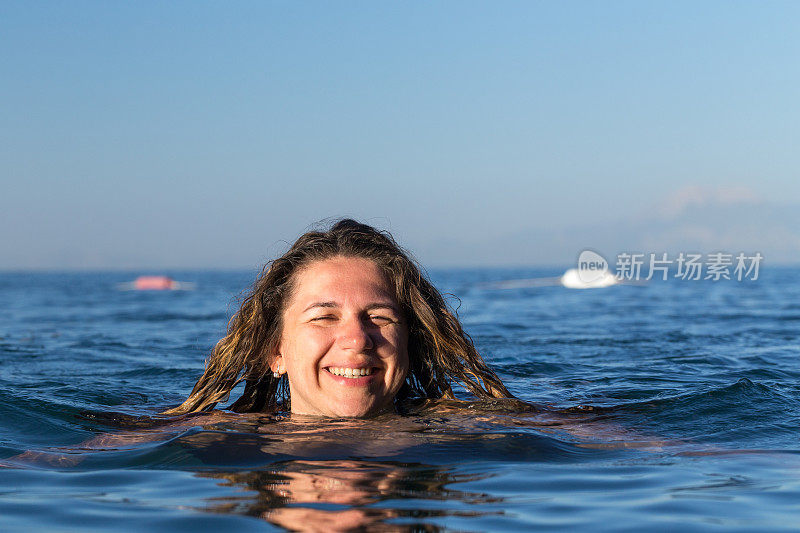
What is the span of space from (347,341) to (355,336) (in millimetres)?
49

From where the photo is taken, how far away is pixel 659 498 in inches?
137

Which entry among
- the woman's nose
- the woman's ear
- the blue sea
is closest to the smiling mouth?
the woman's nose

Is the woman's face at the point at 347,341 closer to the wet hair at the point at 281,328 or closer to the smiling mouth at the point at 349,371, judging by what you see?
the smiling mouth at the point at 349,371

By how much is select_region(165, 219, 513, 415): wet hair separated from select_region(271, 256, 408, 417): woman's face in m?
0.13

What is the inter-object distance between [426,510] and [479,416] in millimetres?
1803

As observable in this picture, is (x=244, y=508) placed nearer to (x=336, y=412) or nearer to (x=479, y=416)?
(x=336, y=412)

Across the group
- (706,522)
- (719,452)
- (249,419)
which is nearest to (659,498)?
(706,522)

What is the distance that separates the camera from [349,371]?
4555 mm

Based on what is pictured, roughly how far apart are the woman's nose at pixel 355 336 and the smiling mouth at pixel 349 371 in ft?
0.44

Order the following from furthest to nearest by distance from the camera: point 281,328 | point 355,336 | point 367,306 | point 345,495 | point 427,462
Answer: point 281,328 → point 367,306 → point 355,336 → point 427,462 → point 345,495

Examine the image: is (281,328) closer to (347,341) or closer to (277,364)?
(277,364)

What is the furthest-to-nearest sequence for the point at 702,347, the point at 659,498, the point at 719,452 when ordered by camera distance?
the point at 702,347 → the point at 719,452 → the point at 659,498

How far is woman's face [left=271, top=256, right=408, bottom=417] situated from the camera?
Answer: 4.56 metres

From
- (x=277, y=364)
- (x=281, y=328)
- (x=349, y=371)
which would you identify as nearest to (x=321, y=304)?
(x=349, y=371)
